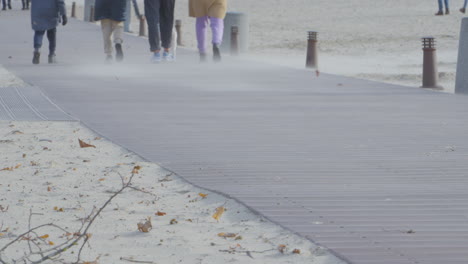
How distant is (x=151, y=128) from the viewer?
9.60 meters

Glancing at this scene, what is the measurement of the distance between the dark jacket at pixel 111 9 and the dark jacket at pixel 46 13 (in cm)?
69

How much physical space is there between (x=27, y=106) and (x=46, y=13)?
566 cm

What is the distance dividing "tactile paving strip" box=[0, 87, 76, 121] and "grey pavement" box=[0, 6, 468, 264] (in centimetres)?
23

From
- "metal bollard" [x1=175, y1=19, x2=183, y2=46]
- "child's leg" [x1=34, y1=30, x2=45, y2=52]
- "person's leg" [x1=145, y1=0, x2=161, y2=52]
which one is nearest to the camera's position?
"person's leg" [x1=145, y1=0, x2=161, y2=52]

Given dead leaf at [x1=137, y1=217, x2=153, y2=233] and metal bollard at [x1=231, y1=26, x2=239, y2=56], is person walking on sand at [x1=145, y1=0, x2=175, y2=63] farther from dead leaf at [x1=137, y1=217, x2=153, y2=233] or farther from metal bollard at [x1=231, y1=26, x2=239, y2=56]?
dead leaf at [x1=137, y1=217, x2=153, y2=233]

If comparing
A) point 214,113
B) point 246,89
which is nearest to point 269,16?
point 246,89

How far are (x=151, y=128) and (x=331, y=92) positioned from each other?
3998 mm

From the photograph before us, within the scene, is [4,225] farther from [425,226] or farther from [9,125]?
[9,125]

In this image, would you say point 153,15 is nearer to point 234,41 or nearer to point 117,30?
point 117,30

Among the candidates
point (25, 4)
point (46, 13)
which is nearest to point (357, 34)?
point (46, 13)

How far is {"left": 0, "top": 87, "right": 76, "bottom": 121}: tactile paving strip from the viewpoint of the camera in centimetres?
1030

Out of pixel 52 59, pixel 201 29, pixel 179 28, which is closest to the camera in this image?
pixel 201 29

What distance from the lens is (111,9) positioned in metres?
17.1

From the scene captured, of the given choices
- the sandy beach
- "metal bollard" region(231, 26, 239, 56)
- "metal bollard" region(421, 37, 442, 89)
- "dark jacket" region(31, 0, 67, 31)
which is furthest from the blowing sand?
the sandy beach
